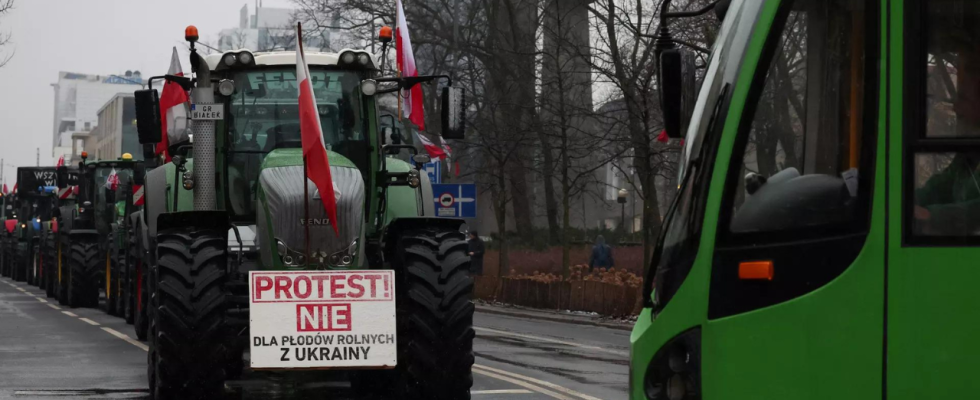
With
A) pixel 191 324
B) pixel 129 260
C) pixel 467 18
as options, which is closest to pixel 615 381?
pixel 191 324

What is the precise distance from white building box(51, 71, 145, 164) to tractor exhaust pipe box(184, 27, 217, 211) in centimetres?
15233

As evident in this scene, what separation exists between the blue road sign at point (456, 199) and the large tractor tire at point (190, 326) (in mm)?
20710

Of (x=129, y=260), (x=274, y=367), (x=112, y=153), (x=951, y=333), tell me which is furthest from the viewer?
(x=112, y=153)

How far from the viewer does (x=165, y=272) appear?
431 inches

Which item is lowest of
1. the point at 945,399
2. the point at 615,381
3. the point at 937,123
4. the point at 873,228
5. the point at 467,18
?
the point at 615,381

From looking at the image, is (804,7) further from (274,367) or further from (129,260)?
(129,260)

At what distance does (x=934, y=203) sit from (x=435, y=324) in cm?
643

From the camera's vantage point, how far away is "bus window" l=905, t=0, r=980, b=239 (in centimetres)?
490

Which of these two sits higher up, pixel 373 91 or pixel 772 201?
pixel 373 91

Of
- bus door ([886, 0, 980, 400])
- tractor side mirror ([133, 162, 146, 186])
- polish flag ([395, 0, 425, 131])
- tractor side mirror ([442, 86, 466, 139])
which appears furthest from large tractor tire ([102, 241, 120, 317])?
bus door ([886, 0, 980, 400])

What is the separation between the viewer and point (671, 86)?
5531mm

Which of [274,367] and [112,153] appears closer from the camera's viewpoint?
[274,367]

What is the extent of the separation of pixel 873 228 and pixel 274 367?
6143mm

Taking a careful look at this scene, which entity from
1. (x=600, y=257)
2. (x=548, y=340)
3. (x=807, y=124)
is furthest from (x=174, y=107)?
(x=600, y=257)
